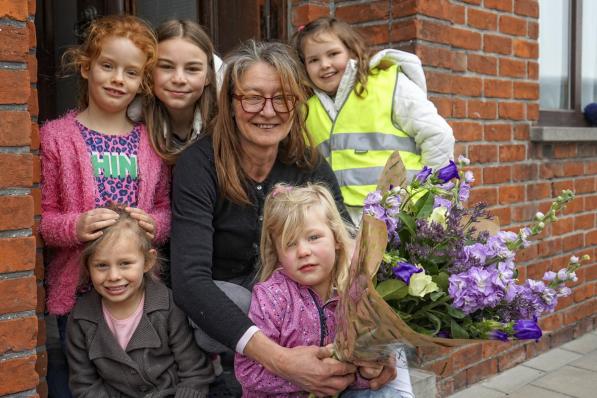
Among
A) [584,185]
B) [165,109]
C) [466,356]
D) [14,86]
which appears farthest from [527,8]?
[14,86]

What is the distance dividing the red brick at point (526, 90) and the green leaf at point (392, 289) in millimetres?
2718

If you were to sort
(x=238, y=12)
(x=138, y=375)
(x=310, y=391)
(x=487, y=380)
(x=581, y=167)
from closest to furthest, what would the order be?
1. (x=310, y=391)
2. (x=138, y=375)
3. (x=238, y=12)
4. (x=487, y=380)
5. (x=581, y=167)

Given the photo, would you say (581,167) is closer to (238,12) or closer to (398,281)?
(238,12)

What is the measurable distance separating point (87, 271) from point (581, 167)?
11.8 ft

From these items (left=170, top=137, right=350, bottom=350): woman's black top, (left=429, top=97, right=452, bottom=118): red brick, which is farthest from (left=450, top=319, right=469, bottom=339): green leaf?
(left=429, top=97, right=452, bottom=118): red brick

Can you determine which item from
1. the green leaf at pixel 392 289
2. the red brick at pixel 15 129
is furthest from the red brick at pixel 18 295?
the green leaf at pixel 392 289

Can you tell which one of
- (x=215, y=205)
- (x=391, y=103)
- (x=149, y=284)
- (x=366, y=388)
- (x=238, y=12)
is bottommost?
(x=366, y=388)

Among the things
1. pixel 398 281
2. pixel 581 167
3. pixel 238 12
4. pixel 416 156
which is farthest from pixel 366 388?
pixel 581 167

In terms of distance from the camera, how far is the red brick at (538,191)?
4.20m

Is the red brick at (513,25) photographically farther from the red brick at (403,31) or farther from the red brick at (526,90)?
the red brick at (403,31)

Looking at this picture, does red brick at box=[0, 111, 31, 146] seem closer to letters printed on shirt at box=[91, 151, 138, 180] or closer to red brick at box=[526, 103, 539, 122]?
letters printed on shirt at box=[91, 151, 138, 180]

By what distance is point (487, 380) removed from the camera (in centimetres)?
392

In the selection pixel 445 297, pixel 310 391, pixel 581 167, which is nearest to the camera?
pixel 445 297

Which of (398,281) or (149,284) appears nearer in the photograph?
(398,281)
